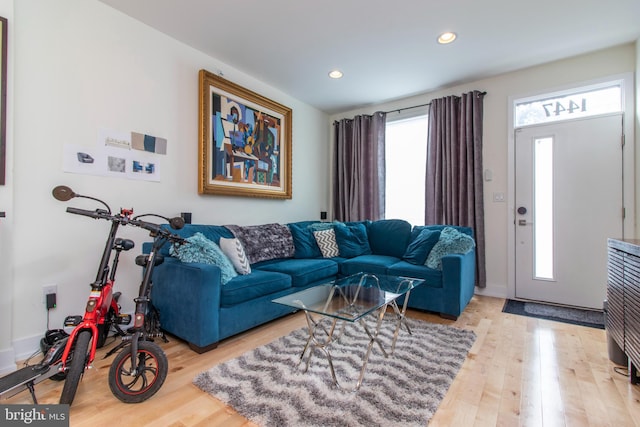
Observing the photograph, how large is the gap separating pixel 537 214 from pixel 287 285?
2879 mm

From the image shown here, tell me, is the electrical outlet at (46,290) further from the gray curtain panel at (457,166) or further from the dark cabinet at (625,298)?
the gray curtain panel at (457,166)

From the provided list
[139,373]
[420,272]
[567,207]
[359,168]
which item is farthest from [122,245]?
[567,207]

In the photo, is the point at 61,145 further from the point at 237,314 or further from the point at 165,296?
the point at 237,314

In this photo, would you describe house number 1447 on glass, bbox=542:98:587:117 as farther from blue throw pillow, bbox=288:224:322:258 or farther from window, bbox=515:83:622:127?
blue throw pillow, bbox=288:224:322:258

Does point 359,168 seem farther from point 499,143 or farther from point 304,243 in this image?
point 499,143

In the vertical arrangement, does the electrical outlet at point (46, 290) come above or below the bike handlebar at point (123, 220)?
below

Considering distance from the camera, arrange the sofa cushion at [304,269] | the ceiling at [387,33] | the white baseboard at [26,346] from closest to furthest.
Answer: the white baseboard at [26,346] → the ceiling at [387,33] → the sofa cushion at [304,269]

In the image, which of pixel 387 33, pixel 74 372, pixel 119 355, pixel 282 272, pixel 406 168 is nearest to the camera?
pixel 74 372

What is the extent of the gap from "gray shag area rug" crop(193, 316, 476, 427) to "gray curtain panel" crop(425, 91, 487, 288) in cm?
172

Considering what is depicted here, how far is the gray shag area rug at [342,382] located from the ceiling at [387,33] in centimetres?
259

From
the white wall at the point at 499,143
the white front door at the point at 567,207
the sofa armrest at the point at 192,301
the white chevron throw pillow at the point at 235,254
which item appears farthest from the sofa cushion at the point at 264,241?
the white front door at the point at 567,207

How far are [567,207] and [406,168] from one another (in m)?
1.86

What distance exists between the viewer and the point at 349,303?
2008 millimetres

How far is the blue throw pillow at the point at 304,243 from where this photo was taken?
3.53m
